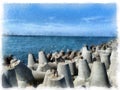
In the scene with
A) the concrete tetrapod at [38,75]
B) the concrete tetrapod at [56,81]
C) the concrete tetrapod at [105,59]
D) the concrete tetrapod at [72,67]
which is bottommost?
the concrete tetrapod at [56,81]

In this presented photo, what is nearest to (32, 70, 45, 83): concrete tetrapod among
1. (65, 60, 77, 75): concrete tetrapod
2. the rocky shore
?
the rocky shore

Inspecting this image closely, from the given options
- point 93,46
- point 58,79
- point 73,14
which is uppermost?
point 73,14

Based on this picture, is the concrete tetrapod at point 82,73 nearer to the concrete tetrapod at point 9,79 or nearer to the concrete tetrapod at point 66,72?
the concrete tetrapod at point 66,72

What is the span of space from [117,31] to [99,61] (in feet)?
0.42

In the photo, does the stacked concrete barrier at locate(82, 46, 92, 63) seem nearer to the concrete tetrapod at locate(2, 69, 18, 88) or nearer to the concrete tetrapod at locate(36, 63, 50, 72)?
the concrete tetrapod at locate(36, 63, 50, 72)

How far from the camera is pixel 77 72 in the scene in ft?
5.87

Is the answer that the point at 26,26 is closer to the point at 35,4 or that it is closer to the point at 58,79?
the point at 35,4

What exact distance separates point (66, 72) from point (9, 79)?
0.21m

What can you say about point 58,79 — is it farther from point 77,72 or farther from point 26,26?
point 26,26

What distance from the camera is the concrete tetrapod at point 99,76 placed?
68.2 inches

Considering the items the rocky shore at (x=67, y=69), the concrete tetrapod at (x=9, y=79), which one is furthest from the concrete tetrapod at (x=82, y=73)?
the concrete tetrapod at (x=9, y=79)

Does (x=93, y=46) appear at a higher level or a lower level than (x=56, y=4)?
lower

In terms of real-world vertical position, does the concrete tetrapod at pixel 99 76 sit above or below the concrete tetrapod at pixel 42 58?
below

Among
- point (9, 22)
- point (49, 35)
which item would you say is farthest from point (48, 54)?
point (9, 22)
